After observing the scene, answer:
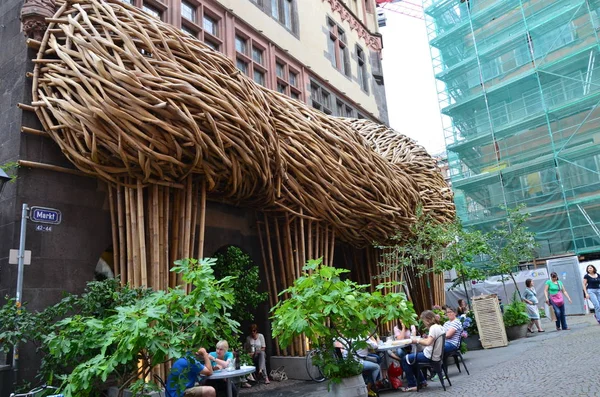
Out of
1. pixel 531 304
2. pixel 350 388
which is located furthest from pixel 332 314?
pixel 531 304

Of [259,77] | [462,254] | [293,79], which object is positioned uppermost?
[293,79]

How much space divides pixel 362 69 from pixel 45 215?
14932mm

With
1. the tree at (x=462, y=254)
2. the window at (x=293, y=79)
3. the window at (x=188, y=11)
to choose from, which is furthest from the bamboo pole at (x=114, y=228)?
the window at (x=293, y=79)

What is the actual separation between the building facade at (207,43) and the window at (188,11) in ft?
0.08

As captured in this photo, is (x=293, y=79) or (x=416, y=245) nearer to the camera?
(x=416, y=245)

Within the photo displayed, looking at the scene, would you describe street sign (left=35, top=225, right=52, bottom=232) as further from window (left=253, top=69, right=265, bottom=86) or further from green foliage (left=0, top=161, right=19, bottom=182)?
window (left=253, top=69, right=265, bottom=86)

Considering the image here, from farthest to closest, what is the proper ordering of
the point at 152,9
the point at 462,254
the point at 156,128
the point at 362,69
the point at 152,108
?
the point at 362,69
the point at 462,254
the point at 152,9
the point at 156,128
the point at 152,108

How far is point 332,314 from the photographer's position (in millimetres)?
5320

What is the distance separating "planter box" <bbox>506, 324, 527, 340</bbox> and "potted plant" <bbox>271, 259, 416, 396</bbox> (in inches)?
345

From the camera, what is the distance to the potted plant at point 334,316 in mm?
5188

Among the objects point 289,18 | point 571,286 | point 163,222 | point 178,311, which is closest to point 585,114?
point 571,286

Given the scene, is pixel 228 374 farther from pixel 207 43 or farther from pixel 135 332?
pixel 207 43

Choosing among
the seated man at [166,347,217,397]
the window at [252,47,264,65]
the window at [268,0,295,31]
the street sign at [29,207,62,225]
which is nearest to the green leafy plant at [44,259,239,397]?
the seated man at [166,347,217,397]

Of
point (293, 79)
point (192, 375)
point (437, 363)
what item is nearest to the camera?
point (192, 375)
